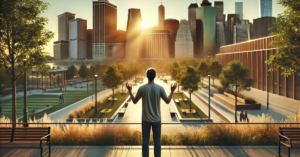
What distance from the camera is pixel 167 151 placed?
278 inches

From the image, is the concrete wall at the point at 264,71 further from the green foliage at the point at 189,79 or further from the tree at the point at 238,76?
the green foliage at the point at 189,79

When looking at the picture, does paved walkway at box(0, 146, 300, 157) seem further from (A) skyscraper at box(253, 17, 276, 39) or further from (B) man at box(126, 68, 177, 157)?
(A) skyscraper at box(253, 17, 276, 39)

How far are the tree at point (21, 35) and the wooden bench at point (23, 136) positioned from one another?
396 centimetres

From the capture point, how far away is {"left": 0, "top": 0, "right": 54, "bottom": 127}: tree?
10.5 metres

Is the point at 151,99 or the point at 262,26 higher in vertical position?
the point at 262,26

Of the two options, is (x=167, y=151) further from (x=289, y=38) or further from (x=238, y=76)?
(x=238, y=76)

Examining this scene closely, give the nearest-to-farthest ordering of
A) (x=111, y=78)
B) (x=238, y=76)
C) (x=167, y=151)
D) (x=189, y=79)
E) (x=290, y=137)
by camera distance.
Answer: (x=290, y=137) < (x=167, y=151) < (x=238, y=76) < (x=189, y=79) < (x=111, y=78)

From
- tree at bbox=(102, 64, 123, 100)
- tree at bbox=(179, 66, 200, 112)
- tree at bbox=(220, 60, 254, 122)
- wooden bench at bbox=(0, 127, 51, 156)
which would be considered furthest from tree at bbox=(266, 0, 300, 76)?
tree at bbox=(102, 64, 123, 100)

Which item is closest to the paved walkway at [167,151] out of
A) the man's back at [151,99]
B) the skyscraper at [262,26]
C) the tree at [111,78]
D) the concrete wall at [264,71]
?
the man's back at [151,99]

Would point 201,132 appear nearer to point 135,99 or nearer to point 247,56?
point 135,99

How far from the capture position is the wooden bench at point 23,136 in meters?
6.68

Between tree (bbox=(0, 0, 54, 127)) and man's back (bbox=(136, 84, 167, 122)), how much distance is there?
27.8 ft

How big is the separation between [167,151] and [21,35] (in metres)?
8.83

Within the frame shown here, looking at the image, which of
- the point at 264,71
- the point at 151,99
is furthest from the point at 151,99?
the point at 264,71
